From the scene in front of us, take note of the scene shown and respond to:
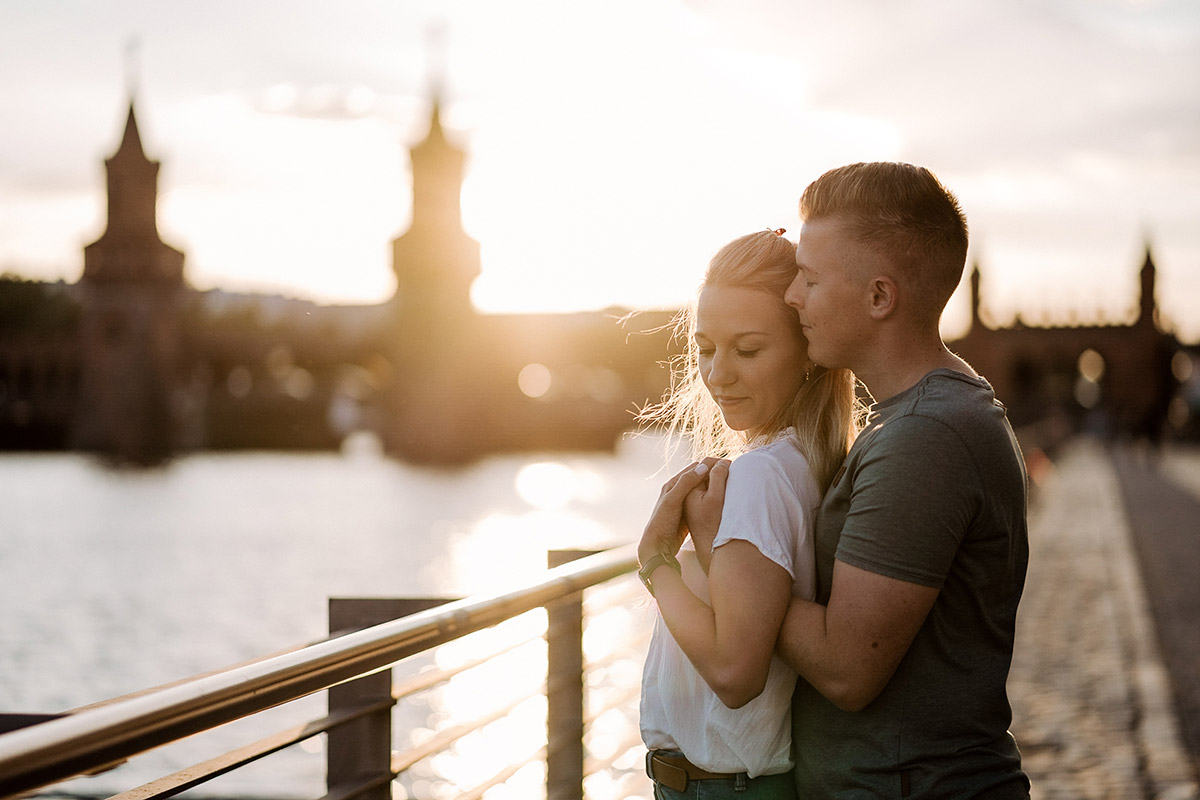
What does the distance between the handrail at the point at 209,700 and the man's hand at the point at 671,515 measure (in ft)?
1.21

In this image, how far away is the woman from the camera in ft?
5.90

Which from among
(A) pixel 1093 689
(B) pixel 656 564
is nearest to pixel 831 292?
(B) pixel 656 564

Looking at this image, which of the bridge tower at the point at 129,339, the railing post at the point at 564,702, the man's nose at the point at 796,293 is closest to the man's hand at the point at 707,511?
the man's nose at the point at 796,293

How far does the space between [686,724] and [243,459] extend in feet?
279

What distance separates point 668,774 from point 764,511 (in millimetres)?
495

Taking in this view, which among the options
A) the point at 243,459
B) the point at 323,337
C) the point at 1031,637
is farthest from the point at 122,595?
the point at 323,337

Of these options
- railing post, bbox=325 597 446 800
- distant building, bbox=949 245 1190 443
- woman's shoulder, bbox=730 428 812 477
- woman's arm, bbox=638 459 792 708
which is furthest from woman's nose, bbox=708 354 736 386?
distant building, bbox=949 245 1190 443

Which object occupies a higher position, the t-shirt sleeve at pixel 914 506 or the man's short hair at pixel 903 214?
the man's short hair at pixel 903 214

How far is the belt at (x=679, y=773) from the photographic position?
1.98 m

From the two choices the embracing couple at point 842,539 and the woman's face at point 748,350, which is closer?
the embracing couple at point 842,539

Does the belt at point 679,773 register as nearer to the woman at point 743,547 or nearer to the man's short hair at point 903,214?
the woman at point 743,547

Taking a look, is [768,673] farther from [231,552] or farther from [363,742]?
[231,552]

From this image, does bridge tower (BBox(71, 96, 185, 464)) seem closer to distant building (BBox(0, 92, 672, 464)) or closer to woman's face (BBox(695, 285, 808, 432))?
distant building (BBox(0, 92, 672, 464))

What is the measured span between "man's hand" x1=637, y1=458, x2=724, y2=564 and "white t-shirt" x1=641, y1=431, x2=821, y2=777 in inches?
1.9
